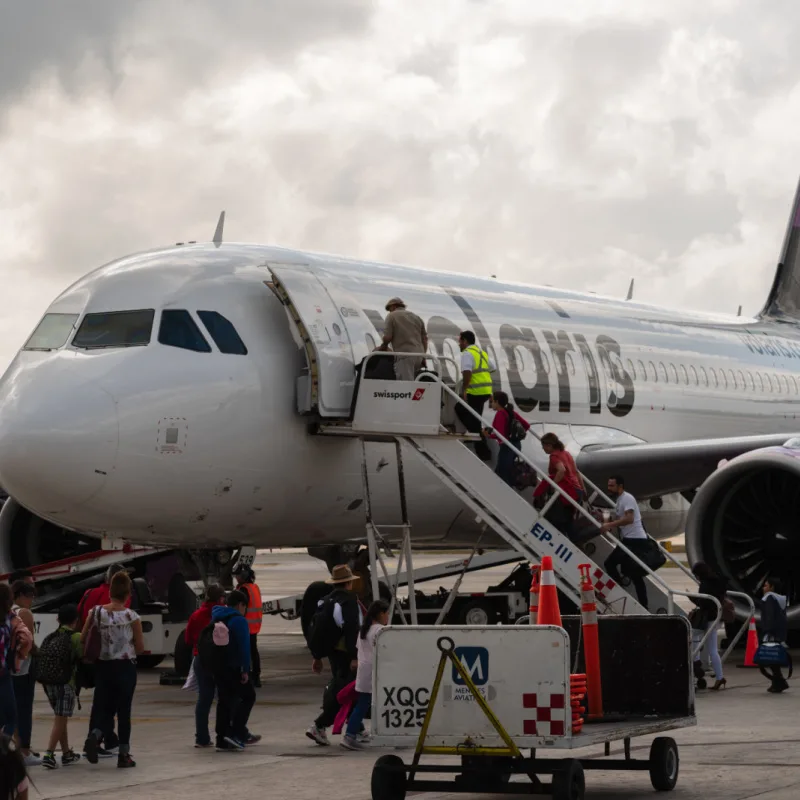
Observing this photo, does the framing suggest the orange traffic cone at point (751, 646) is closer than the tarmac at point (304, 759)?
No

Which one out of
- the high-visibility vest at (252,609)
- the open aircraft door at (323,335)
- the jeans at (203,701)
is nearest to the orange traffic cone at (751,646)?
the open aircraft door at (323,335)

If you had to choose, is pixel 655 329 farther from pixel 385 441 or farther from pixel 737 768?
pixel 737 768

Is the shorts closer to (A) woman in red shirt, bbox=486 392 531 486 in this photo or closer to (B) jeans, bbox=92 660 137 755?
(B) jeans, bbox=92 660 137 755

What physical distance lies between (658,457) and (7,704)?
10.2 metres

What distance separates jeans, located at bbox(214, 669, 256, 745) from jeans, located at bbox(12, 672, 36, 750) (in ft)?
4.40

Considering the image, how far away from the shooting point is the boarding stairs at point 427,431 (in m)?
14.6

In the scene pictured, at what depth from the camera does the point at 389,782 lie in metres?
8.95

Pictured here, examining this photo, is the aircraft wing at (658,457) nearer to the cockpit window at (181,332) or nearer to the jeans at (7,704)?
the cockpit window at (181,332)

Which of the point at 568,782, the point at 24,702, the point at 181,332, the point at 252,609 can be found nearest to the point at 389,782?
the point at 568,782

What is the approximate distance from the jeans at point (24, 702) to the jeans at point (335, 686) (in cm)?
207

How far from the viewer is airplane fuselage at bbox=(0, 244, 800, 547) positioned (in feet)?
44.9

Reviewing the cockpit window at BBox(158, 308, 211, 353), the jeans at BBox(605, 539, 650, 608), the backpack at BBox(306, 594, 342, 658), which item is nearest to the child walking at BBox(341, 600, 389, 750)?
the backpack at BBox(306, 594, 342, 658)

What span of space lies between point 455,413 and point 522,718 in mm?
6563

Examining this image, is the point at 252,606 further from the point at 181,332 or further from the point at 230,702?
the point at 230,702
